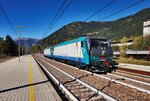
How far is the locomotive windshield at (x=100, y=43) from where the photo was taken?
18.1m

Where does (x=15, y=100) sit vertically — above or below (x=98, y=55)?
below

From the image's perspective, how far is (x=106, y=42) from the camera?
1877 centimetres

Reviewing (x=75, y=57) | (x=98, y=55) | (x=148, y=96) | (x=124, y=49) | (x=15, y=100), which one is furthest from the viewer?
(x=124, y=49)

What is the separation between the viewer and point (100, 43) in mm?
18422

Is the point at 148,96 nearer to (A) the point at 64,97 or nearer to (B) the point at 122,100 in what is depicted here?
(B) the point at 122,100

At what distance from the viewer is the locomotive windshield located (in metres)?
18.1

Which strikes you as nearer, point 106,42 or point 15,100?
point 15,100

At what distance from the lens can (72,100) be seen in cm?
837

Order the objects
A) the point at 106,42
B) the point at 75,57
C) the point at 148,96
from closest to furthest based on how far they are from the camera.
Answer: the point at 148,96 → the point at 106,42 → the point at 75,57

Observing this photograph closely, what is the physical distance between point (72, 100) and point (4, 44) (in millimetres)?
88472

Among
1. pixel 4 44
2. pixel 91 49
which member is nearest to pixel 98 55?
pixel 91 49

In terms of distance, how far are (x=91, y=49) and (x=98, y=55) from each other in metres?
0.77

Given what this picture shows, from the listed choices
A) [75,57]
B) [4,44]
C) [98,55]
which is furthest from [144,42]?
[4,44]

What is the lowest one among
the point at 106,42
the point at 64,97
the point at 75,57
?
the point at 64,97
